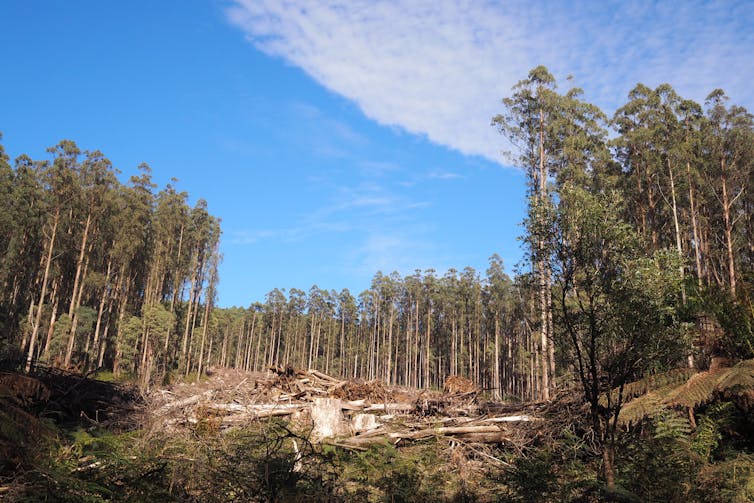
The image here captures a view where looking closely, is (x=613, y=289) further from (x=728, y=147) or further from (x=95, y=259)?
(x=95, y=259)

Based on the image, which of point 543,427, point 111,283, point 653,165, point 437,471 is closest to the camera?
point 437,471

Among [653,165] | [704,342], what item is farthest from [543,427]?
[653,165]

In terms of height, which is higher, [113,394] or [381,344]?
[381,344]

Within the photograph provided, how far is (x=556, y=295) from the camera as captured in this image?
8.43 m

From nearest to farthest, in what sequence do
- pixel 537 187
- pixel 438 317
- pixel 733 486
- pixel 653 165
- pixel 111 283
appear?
pixel 733 486
pixel 537 187
pixel 653 165
pixel 111 283
pixel 438 317

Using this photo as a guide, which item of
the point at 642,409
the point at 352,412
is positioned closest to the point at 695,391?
the point at 642,409

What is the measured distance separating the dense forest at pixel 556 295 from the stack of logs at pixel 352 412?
248 cm

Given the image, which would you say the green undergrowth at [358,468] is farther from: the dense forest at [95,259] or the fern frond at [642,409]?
the dense forest at [95,259]

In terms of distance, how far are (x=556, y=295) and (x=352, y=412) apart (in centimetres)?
1024

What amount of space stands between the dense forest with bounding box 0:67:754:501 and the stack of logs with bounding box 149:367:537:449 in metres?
2.48

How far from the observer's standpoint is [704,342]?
36.8ft

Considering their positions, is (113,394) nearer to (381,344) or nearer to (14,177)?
(14,177)

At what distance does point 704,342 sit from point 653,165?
73.6 feet

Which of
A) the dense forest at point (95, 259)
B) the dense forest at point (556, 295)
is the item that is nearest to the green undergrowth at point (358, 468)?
the dense forest at point (556, 295)
